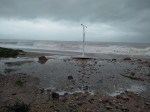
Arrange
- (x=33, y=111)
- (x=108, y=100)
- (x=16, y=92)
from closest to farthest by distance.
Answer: (x=33, y=111) < (x=108, y=100) < (x=16, y=92)

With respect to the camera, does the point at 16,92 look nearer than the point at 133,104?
No

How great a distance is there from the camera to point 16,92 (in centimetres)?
430

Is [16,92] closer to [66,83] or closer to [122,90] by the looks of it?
[66,83]

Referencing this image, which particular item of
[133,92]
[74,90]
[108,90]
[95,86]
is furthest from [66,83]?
[133,92]

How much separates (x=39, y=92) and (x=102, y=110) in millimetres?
2223

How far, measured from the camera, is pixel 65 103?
368cm

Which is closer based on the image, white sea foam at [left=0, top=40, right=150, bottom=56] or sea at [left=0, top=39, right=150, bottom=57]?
sea at [left=0, top=39, right=150, bottom=57]

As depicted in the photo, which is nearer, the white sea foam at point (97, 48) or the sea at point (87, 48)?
the sea at point (87, 48)

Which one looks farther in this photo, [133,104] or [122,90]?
[122,90]

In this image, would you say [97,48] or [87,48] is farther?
[87,48]

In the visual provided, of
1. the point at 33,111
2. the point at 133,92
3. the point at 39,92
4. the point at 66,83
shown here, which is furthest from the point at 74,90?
the point at 133,92

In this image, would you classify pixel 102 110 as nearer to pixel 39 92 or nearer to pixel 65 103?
pixel 65 103

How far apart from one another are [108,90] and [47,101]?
239 cm

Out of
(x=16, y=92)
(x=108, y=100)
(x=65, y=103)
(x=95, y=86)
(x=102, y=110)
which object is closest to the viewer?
(x=102, y=110)
